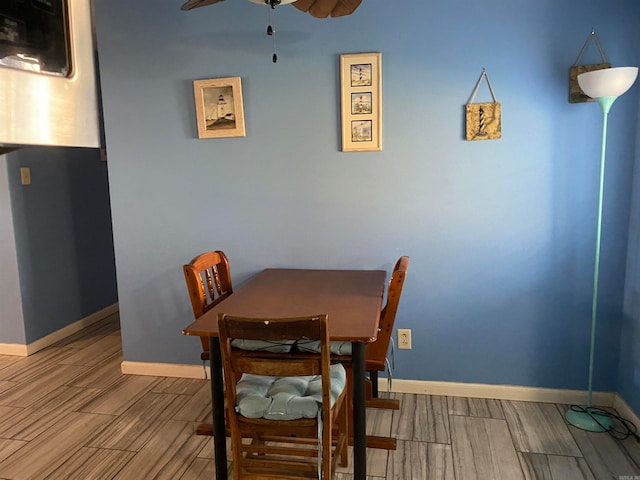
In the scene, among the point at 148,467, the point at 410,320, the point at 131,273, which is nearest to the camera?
the point at 148,467

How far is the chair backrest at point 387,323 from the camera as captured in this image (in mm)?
1932

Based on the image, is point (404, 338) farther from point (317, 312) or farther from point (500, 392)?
point (317, 312)

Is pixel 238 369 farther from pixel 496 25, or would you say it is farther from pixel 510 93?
pixel 496 25

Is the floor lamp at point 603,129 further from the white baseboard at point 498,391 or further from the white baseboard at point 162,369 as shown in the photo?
the white baseboard at point 162,369

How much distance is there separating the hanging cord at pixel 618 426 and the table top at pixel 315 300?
1201 mm

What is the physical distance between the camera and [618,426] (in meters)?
2.32

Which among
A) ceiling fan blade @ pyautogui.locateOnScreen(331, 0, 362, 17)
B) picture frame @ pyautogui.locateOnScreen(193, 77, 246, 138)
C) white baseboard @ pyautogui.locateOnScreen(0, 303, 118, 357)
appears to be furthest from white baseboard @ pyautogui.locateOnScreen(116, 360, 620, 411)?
white baseboard @ pyautogui.locateOnScreen(0, 303, 118, 357)

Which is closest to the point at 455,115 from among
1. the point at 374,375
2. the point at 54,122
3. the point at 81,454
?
the point at 374,375

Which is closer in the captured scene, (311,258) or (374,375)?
(374,375)

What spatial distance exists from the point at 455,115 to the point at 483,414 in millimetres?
1526

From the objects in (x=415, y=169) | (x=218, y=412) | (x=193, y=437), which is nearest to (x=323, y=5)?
(x=415, y=169)

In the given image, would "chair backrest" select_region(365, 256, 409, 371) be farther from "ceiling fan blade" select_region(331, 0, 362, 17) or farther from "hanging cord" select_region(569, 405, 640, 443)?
"hanging cord" select_region(569, 405, 640, 443)

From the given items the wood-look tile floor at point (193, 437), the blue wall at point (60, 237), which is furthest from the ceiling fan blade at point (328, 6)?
the blue wall at point (60, 237)

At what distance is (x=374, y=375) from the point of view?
2.52 m
